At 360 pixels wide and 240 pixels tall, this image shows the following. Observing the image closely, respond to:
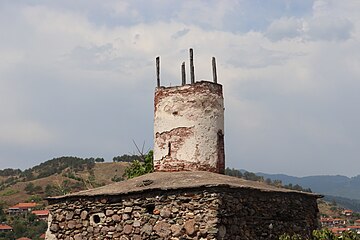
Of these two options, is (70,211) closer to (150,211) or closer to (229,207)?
(150,211)

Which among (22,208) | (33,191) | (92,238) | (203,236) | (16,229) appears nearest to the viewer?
(203,236)

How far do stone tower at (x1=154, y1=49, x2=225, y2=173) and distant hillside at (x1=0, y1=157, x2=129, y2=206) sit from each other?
4593cm

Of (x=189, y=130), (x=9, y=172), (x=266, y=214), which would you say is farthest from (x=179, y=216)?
(x=9, y=172)

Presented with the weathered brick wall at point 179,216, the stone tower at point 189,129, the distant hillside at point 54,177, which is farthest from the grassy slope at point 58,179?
the weathered brick wall at point 179,216

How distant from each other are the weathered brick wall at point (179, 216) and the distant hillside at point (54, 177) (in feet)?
153

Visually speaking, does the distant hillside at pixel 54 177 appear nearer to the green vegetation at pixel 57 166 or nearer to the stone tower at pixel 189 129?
the green vegetation at pixel 57 166

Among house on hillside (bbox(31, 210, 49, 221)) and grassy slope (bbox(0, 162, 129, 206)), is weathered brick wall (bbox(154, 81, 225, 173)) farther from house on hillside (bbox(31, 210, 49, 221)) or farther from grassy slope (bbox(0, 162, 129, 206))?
grassy slope (bbox(0, 162, 129, 206))

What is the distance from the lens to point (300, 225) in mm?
11070

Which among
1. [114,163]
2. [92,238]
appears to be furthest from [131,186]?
[114,163]

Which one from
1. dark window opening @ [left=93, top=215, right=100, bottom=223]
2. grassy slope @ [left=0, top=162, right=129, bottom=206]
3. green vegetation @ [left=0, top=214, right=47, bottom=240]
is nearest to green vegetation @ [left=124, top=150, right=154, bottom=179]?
dark window opening @ [left=93, top=215, right=100, bottom=223]

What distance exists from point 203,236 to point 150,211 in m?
1.07

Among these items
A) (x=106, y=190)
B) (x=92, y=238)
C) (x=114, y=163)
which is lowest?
(x=92, y=238)

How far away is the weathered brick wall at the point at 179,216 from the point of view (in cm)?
909

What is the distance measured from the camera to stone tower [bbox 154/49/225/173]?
11.2m
